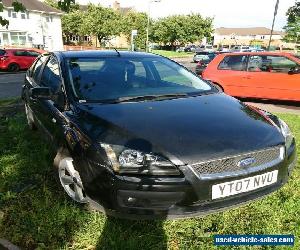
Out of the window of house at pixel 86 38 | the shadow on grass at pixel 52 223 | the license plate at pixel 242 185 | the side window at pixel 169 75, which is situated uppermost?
the side window at pixel 169 75

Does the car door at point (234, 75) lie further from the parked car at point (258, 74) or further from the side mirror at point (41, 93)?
the side mirror at point (41, 93)

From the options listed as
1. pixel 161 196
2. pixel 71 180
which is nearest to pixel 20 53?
pixel 71 180

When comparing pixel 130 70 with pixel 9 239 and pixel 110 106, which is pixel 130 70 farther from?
pixel 9 239

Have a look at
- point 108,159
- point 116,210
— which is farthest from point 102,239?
point 108,159

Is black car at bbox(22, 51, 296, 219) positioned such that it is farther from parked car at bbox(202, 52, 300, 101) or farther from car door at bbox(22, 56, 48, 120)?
parked car at bbox(202, 52, 300, 101)

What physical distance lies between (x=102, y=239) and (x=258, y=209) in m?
1.54

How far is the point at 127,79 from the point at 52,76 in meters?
1.08

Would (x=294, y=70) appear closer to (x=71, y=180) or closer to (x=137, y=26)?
(x=71, y=180)

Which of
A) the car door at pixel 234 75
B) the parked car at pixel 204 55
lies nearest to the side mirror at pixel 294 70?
the car door at pixel 234 75

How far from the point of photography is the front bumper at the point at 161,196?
2.57 meters

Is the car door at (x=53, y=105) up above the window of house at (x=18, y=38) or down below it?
above

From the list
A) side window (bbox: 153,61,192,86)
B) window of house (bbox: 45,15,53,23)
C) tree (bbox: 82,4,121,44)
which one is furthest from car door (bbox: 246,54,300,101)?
tree (bbox: 82,4,121,44)

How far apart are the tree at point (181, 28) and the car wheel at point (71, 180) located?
55644 millimetres

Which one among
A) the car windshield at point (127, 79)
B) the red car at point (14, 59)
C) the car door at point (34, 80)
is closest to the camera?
the car windshield at point (127, 79)
